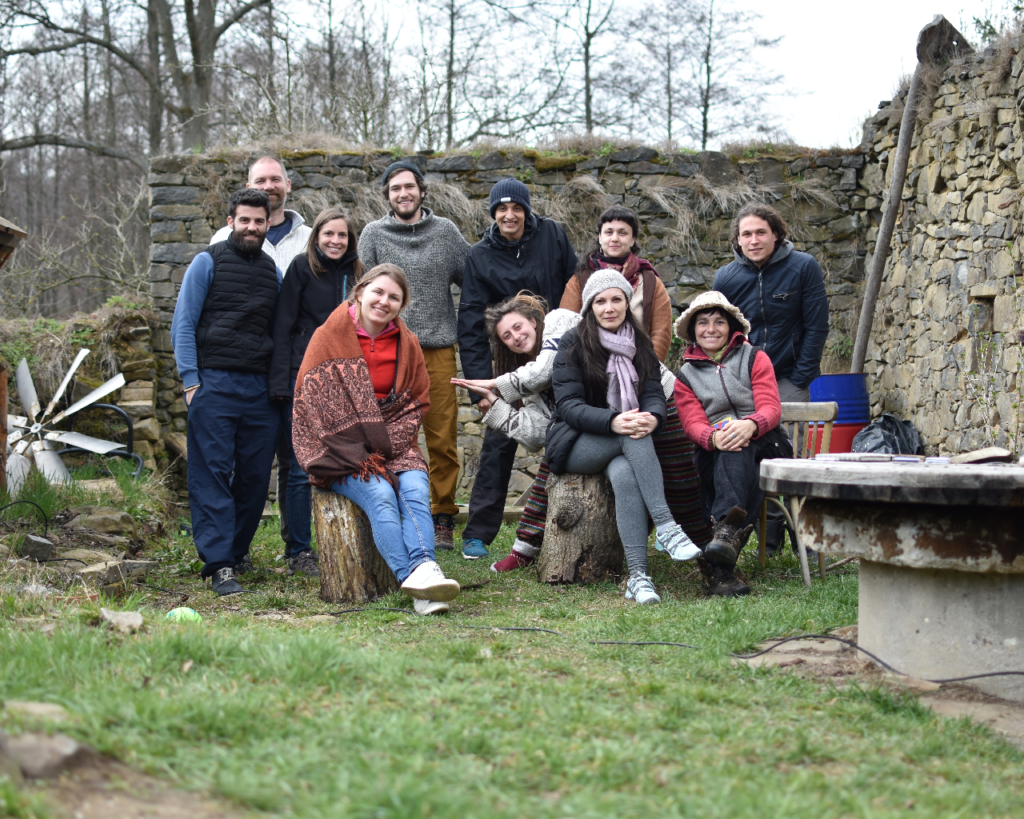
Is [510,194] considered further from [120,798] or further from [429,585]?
[120,798]

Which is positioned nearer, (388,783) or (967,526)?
(388,783)

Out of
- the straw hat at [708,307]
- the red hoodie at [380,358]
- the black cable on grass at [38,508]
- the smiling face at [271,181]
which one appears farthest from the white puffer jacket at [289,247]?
the straw hat at [708,307]

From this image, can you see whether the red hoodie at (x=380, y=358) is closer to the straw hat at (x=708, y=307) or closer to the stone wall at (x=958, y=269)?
the straw hat at (x=708, y=307)

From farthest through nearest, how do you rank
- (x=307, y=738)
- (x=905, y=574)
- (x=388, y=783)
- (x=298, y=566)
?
(x=298, y=566)
(x=905, y=574)
(x=307, y=738)
(x=388, y=783)

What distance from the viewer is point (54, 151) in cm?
1836

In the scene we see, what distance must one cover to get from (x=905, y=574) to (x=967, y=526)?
30 centimetres

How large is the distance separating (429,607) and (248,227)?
210 cm

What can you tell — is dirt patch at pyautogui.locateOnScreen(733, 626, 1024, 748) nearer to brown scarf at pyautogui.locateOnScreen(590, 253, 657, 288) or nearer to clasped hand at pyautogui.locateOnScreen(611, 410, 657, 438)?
clasped hand at pyautogui.locateOnScreen(611, 410, 657, 438)

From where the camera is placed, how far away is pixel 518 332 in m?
4.73

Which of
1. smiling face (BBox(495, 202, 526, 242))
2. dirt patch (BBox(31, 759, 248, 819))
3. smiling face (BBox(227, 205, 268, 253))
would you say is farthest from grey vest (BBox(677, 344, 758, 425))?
dirt patch (BBox(31, 759, 248, 819))

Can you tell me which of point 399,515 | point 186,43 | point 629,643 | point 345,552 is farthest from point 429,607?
point 186,43

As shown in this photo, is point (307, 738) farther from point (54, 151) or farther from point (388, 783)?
point (54, 151)

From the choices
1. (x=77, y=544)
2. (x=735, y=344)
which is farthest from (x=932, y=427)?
(x=77, y=544)

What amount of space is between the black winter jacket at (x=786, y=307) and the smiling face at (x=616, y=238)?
0.66 m
